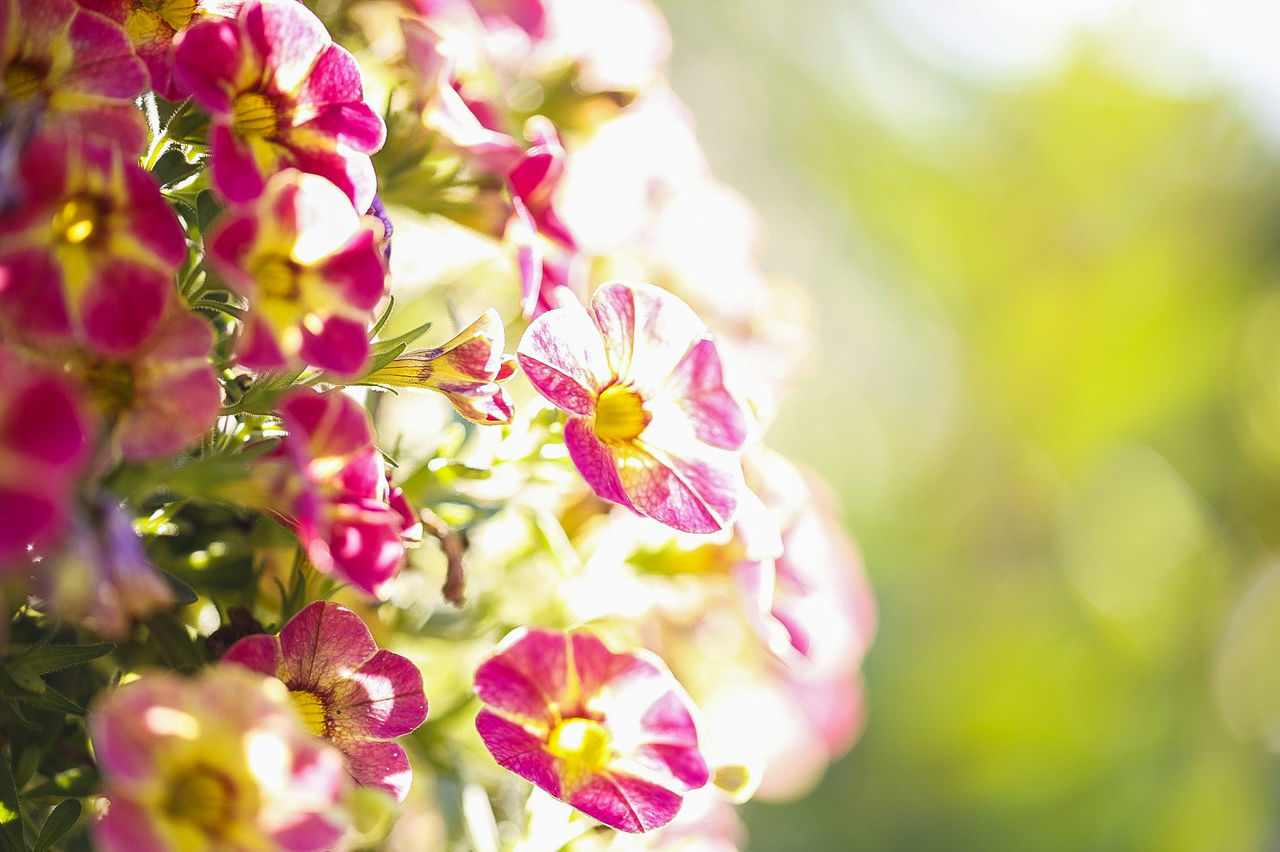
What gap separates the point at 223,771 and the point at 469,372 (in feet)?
0.36

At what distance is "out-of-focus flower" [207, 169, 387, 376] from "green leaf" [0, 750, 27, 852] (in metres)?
0.12

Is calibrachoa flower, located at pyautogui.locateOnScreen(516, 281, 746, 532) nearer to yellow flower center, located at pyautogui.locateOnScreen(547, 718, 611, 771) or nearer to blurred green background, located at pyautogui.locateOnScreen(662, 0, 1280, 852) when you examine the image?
yellow flower center, located at pyautogui.locateOnScreen(547, 718, 611, 771)

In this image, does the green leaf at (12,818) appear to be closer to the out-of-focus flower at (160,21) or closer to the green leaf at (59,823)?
the green leaf at (59,823)

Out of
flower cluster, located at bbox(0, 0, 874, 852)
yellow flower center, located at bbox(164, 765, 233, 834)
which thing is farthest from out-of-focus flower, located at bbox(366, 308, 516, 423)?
yellow flower center, located at bbox(164, 765, 233, 834)

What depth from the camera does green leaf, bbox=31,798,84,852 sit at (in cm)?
24

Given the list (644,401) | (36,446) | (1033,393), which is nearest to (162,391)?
(36,446)

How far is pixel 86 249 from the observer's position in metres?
0.19

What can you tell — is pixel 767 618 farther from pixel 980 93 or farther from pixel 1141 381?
pixel 980 93

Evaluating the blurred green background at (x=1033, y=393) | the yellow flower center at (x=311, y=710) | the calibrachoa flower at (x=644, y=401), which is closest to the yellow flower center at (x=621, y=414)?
the calibrachoa flower at (x=644, y=401)

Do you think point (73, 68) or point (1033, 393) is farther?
point (1033, 393)

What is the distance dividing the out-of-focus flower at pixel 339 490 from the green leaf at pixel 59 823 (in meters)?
0.10

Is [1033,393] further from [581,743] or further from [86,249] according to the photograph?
[86,249]

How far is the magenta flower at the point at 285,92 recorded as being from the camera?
0.22 metres

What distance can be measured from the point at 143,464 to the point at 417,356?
74 millimetres
